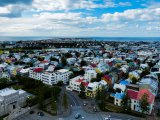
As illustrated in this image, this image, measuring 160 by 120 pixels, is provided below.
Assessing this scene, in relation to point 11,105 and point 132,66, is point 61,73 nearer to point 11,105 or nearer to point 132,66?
point 11,105

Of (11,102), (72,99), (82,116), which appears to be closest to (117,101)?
(82,116)

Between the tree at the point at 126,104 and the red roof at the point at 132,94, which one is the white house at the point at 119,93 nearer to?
the red roof at the point at 132,94

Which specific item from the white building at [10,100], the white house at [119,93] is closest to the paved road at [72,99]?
the white house at [119,93]

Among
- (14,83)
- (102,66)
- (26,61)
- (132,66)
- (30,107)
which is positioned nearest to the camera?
(30,107)

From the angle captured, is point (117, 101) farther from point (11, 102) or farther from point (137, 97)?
point (11, 102)

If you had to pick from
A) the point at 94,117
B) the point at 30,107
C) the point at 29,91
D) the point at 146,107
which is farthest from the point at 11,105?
the point at 146,107

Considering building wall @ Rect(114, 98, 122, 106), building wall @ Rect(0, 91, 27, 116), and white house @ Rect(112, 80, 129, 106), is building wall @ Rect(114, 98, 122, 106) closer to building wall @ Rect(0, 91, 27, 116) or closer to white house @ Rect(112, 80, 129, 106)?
white house @ Rect(112, 80, 129, 106)

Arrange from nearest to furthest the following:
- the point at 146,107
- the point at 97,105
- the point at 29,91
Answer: the point at 146,107, the point at 97,105, the point at 29,91

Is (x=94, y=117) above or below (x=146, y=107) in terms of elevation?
below
